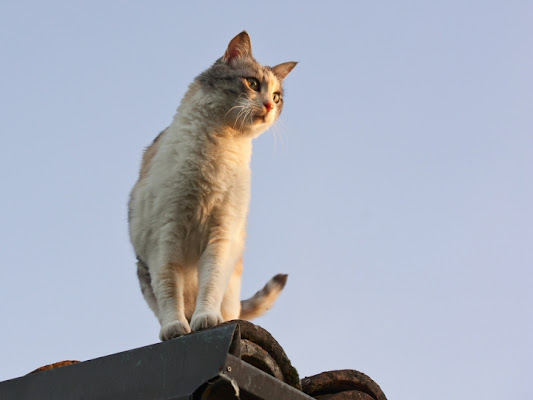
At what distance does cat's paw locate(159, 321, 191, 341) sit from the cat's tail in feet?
5.37

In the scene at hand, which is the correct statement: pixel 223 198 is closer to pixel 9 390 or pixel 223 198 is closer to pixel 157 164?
pixel 157 164

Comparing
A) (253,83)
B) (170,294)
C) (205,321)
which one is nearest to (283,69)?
(253,83)

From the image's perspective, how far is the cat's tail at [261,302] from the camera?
5.80 meters

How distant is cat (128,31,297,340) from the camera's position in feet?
14.5

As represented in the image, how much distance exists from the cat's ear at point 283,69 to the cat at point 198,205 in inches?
19.5

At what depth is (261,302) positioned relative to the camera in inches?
228

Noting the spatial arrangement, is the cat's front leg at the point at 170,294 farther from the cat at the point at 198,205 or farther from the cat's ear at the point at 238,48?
the cat's ear at the point at 238,48

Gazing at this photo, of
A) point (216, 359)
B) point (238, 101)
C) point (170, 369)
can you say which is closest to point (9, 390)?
point (170, 369)

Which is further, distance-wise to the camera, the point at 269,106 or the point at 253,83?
the point at 253,83

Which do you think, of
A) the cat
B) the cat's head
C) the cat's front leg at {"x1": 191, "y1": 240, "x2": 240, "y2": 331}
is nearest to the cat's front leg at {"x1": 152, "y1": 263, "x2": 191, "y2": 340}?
the cat

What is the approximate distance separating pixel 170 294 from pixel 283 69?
2169 mm

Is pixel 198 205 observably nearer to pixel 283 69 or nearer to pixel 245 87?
pixel 245 87

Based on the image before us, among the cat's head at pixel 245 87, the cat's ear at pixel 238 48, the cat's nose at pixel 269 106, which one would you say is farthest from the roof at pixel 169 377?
the cat's ear at pixel 238 48

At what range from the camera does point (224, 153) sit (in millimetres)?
4770
